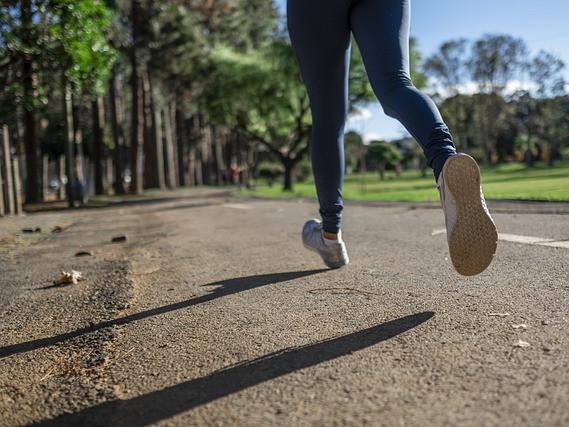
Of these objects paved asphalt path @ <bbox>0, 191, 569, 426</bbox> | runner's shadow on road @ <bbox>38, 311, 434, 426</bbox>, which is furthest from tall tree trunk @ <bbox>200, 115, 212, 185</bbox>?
runner's shadow on road @ <bbox>38, 311, 434, 426</bbox>

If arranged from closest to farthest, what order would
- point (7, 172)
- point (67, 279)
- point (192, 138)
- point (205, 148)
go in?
point (67, 279), point (7, 172), point (192, 138), point (205, 148)

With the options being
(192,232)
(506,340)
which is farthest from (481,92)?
(506,340)

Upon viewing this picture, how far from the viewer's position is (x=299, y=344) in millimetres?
1713

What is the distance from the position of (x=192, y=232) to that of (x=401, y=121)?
4146mm

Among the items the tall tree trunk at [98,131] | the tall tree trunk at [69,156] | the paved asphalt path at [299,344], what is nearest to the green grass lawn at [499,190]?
the paved asphalt path at [299,344]

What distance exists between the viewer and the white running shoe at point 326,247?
115 inches

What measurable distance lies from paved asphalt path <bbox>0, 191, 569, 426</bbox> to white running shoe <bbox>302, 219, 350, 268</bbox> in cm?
8

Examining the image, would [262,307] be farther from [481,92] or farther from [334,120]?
[481,92]

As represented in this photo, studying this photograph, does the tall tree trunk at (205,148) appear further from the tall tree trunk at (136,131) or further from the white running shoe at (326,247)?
the white running shoe at (326,247)

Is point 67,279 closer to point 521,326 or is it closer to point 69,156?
point 521,326

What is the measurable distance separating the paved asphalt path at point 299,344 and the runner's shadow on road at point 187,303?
0.03 ft

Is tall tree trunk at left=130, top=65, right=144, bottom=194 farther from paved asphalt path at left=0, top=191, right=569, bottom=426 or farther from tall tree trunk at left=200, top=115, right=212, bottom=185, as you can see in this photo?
paved asphalt path at left=0, top=191, right=569, bottom=426

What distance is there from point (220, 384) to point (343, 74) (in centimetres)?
182

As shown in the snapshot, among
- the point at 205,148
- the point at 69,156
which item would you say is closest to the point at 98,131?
the point at 69,156
